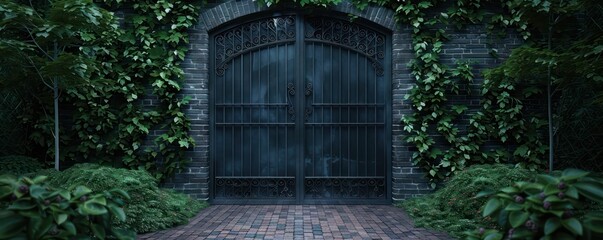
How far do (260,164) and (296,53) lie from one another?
5.54ft

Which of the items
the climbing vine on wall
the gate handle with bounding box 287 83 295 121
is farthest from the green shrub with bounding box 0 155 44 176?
the climbing vine on wall

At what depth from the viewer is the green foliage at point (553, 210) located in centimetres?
210

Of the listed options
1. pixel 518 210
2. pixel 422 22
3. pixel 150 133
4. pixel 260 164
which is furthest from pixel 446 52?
pixel 518 210

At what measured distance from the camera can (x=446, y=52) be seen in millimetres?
6652

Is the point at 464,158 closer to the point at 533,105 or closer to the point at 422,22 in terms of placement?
the point at 533,105

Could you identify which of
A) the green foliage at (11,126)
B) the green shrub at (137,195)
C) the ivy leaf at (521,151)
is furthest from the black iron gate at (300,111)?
the green foliage at (11,126)

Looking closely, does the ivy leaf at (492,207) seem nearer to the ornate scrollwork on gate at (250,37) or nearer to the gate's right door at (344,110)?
the gate's right door at (344,110)

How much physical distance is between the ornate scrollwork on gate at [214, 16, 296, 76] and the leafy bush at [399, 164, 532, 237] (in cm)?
296

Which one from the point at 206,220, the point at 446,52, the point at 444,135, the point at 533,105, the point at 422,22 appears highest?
the point at 422,22

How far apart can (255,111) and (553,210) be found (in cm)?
508

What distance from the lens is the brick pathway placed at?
478 cm

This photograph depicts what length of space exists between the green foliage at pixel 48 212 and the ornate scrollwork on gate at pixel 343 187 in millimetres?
4624

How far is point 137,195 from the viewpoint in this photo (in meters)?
5.11

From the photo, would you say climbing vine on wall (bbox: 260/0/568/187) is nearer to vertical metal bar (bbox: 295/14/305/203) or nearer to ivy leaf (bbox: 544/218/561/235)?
vertical metal bar (bbox: 295/14/305/203)
